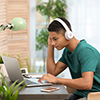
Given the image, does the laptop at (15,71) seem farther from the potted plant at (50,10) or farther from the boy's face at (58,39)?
the potted plant at (50,10)

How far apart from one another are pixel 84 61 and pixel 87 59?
0.10 feet

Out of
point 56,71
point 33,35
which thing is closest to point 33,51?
point 33,35

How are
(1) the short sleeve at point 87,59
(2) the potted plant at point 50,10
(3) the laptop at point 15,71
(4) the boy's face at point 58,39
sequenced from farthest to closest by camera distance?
(2) the potted plant at point 50,10 → (4) the boy's face at point 58,39 → (1) the short sleeve at point 87,59 → (3) the laptop at point 15,71

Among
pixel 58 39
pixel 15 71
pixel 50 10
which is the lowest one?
pixel 15 71

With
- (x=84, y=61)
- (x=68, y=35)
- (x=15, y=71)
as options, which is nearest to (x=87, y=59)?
(x=84, y=61)

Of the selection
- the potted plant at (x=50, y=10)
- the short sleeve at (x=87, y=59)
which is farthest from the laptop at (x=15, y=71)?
the potted plant at (x=50, y=10)

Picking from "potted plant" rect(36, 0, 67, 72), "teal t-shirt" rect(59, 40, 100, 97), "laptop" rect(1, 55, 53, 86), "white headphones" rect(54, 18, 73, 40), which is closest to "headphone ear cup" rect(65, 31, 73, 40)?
"white headphones" rect(54, 18, 73, 40)

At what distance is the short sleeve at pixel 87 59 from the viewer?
6.14 feet

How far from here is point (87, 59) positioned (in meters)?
1.91

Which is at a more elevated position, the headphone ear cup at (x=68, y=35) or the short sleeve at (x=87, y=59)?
the headphone ear cup at (x=68, y=35)

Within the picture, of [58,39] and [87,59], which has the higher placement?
[58,39]

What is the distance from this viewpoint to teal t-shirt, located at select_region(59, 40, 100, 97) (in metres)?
1.89

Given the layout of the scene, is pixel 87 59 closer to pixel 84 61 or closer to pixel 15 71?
pixel 84 61

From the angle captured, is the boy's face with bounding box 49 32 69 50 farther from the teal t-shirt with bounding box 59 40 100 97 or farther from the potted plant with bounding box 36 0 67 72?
the potted plant with bounding box 36 0 67 72
